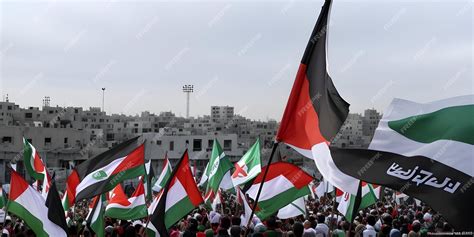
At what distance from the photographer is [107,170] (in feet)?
43.2

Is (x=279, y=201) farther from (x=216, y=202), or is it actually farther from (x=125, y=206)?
(x=216, y=202)

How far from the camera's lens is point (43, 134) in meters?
72.8

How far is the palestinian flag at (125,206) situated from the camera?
45.1 ft

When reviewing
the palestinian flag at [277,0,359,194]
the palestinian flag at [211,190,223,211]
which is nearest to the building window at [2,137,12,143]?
the palestinian flag at [211,190,223,211]

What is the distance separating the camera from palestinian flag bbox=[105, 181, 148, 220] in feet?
45.1

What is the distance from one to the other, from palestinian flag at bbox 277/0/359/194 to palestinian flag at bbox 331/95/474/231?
114 centimetres

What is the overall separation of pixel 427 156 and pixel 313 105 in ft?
7.20

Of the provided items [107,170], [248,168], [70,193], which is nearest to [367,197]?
[248,168]

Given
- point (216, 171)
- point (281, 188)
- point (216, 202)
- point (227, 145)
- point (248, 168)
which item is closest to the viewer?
point (281, 188)

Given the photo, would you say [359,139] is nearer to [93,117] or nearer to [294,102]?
[93,117]

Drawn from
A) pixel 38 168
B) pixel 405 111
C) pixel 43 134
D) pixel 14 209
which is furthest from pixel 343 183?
pixel 43 134

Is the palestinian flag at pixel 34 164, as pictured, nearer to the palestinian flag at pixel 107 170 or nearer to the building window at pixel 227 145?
the palestinian flag at pixel 107 170

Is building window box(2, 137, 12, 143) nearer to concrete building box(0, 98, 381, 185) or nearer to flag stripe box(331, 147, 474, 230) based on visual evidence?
concrete building box(0, 98, 381, 185)

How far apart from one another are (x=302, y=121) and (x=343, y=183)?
1.36 metres
